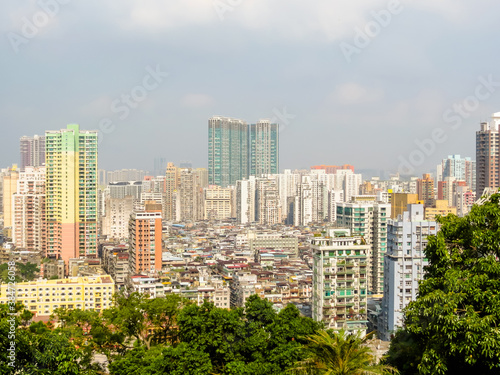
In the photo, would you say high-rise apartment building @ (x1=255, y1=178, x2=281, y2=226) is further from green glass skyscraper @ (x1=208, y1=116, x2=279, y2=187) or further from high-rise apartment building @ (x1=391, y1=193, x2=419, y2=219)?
high-rise apartment building @ (x1=391, y1=193, x2=419, y2=219)

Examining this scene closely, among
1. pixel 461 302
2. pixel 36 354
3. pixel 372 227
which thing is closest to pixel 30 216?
pixel 372 227

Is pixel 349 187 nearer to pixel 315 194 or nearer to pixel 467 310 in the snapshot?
pixel 315 194

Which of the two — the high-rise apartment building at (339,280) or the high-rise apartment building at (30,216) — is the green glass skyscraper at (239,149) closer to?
the high-rise apartment building at (30,216)

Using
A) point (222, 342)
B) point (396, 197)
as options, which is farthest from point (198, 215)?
point (222, 342)

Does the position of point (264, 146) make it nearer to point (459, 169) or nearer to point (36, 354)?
point (459, 169)

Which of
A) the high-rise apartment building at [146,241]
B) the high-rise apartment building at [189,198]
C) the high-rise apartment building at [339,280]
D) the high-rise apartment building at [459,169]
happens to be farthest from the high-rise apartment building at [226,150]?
the high-rise apartment building at [339,280]

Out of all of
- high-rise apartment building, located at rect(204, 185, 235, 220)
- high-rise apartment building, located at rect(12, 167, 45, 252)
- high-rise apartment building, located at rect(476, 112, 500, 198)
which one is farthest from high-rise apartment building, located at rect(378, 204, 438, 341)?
high-rise apartment building, located at rect(204, 185, 235, 220)
